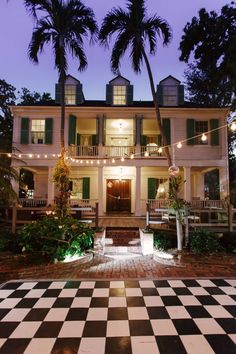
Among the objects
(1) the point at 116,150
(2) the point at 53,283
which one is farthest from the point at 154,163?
(2) the point at 53,283

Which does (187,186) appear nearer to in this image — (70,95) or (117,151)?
(117,151)

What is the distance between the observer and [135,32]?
10062mm

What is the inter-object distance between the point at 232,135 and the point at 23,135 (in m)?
15.1

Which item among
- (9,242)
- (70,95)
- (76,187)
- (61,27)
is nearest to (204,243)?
(9,242)

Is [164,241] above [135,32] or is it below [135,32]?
below

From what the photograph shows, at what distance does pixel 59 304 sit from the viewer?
12.7ft

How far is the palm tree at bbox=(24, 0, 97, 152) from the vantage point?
980cm

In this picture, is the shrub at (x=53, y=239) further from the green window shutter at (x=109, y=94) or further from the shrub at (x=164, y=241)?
the green window shutter at (x=109, y=94)

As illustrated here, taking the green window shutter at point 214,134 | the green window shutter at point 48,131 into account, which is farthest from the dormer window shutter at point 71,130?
the green window shutter at point 214,134

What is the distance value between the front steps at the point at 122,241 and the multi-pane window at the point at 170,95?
839 centimetres

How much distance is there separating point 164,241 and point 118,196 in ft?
25.7

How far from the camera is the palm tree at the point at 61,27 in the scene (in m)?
9.80

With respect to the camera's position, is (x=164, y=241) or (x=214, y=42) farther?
(x=214, y=42)

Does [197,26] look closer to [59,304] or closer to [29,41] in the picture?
[29,41]
